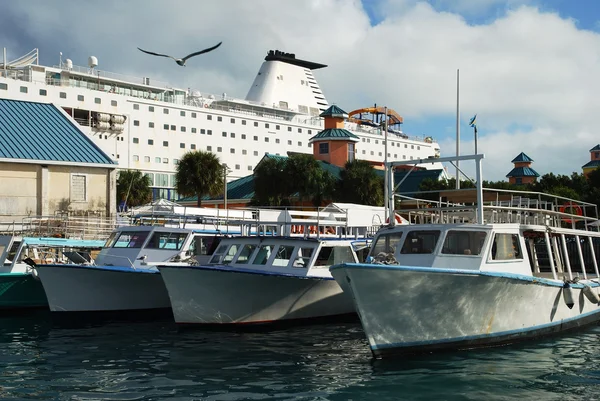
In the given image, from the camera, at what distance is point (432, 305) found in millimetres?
13781

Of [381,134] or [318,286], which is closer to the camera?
[318,286]

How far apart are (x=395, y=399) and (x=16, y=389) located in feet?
21.8

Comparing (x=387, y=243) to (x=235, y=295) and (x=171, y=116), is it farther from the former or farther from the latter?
(x=171, y=116)

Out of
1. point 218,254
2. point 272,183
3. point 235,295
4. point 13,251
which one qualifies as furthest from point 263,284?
point 272,183

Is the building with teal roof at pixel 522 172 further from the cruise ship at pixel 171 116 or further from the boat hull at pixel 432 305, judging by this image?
the boat hull at pixel 432 305

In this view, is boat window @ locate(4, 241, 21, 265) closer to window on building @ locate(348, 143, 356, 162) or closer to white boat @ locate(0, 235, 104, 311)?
white boat @ locate(0, 235, 104, 311)

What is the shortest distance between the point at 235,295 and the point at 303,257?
2344 millimetres

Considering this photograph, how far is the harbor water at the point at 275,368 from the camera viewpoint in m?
11.4

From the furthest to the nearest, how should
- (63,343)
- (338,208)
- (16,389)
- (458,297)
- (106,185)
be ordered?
1. (106,185)
2. (338,208)
3. (63,343)
4. (458,297)
5. (16,389)

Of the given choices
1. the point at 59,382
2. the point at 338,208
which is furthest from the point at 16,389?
the point at 338,208

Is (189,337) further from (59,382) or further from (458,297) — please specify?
(458,297)

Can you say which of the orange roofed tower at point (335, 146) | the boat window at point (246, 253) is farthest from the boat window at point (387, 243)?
the orange roofed tower at point (335, 146)

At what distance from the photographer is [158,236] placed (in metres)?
21.7

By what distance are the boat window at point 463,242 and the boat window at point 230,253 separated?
7186 mm
